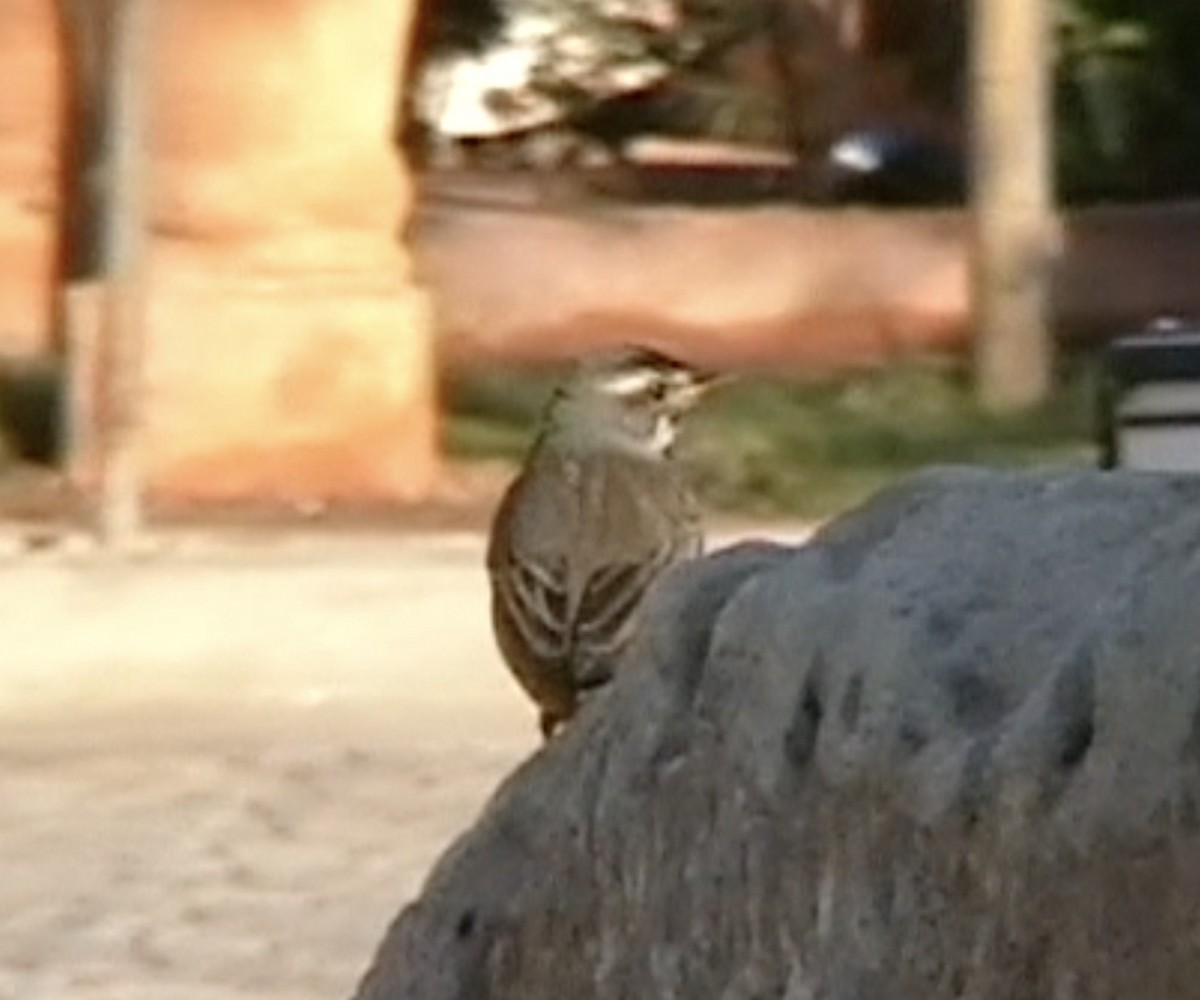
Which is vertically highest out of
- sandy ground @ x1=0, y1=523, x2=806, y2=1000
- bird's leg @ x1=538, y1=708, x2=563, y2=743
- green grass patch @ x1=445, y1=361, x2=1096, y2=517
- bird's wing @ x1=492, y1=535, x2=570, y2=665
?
bird's wing @ x1=492, y1=535, x2=570, y2=665

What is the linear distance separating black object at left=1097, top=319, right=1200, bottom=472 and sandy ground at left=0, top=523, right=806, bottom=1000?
1.37 metres

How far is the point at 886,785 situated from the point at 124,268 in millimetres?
8990

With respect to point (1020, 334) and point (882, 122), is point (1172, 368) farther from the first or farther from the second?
point (882, 122)

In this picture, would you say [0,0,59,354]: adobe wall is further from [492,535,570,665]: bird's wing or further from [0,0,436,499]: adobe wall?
[492,535,570,665]: bird's wing

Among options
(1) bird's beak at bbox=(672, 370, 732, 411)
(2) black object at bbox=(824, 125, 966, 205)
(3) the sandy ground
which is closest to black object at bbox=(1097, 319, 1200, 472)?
(3) the sandy ground

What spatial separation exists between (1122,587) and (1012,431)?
9.98 metres

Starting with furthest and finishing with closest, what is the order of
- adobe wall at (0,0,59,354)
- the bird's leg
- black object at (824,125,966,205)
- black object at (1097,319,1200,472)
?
1. black object at (824,125,966,205)
2. adobe wall at (0,0,59,354)
3. the bird's leg
4. black object at (1097,319,1200,472)

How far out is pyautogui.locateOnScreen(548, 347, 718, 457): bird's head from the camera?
781 centimetres

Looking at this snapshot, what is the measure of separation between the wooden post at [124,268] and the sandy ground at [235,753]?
13.3 inches

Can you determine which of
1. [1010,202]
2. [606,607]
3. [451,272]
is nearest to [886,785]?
[606,607]

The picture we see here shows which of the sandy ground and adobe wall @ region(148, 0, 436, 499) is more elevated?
adobe wall @ region(148, 0, 436, 499)

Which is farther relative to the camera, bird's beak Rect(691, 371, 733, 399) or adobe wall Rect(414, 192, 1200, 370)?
adobe wall Rect(414, 192, 1200, 370)

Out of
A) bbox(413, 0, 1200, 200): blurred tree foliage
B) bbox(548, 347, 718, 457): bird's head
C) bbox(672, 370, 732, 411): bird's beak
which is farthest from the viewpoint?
bbox(413, 0, 1200, 200): blurred tree foliage

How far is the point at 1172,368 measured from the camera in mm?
6215
